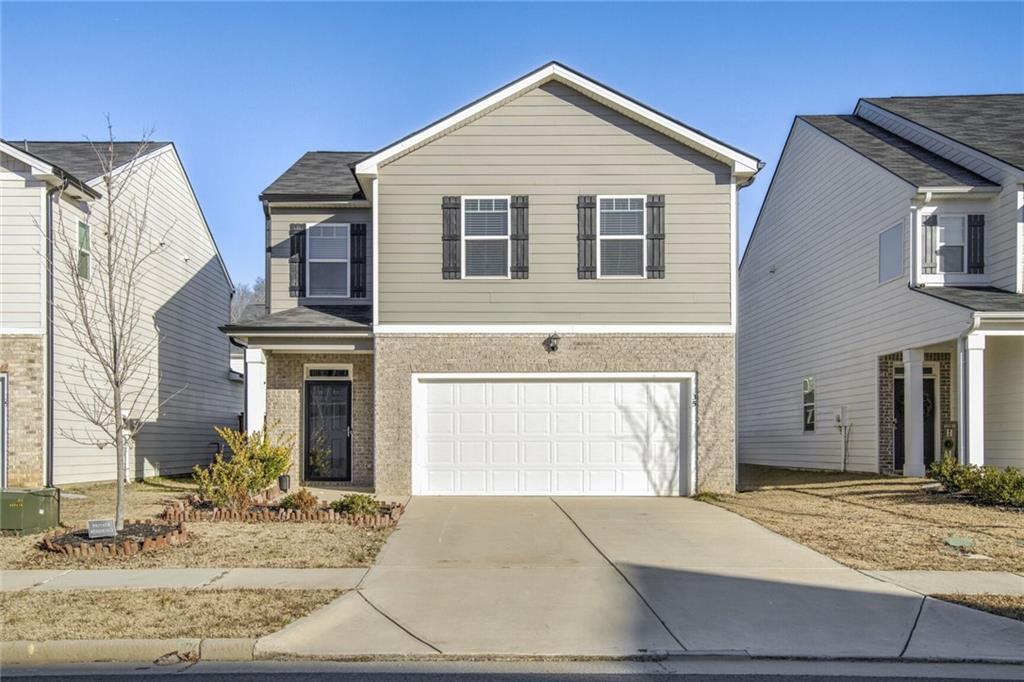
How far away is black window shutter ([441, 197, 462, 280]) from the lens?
637 inches

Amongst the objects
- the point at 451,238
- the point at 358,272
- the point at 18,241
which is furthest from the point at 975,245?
the point at 18,241

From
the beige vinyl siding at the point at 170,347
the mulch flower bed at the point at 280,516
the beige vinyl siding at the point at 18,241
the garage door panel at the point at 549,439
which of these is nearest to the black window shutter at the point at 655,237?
the garage door panel at the point at 549,439

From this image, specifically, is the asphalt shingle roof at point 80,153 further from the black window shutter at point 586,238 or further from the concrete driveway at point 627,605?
the concrete driveway at point 627,605

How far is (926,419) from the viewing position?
2048 cm

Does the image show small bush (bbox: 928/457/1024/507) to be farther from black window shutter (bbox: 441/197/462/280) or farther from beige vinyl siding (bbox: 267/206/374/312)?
beige vinyl siding (bbox: 267/206/374/312)

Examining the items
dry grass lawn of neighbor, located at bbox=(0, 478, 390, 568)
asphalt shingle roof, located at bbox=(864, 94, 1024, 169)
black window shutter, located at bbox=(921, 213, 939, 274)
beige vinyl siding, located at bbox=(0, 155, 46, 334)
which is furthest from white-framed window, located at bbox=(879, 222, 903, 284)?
beige vinyl siding, located at bbox=(0, 155, 46, 334)

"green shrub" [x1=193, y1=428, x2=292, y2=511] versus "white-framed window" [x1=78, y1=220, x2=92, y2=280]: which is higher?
"white-framed window" [x1=78, y1=220, x2=92, y2=280]

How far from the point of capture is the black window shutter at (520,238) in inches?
637

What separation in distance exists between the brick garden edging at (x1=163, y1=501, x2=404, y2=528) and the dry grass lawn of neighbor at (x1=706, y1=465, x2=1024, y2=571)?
554 centimetres

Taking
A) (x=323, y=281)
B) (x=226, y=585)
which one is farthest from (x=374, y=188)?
(x=226, y=585)

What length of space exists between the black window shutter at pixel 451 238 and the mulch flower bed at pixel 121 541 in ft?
22.2

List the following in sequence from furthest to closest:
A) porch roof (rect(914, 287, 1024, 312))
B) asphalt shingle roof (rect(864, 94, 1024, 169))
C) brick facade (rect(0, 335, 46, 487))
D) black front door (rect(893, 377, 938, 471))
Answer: black front door (rect(893, 377, 938, 471))
asphalt shingle roof (rect(864, 94, 1024, 169))
brick facade (rect(0, 335, 46, 487))
porch roof (rect(914, 287, 1024, 312))

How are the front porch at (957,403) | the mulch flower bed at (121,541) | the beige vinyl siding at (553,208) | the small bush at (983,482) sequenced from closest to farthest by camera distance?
the mulch flower bed at (121,541), the small bush at (983,482), the front porch at (957,403), the beige vinyl siding at (553,208)

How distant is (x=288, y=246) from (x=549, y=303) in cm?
569
